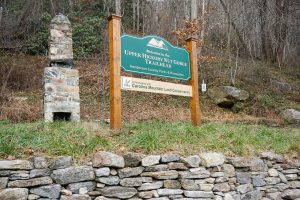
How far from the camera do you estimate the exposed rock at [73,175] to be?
12.7 feet

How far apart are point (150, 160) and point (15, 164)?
1.66 m

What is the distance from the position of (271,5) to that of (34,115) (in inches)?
418

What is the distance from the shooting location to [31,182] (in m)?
3.76

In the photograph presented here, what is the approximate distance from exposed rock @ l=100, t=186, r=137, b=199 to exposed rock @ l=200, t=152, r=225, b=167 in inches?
45.9

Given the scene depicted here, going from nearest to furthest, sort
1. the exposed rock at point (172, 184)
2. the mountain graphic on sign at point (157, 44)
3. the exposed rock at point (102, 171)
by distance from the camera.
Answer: the exposed rock at point (102, 171), the exposed rock at point (172, 184), the mountain graphic on sign at point (157, 44)

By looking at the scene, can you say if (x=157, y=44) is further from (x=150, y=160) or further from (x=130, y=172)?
(x=130, y=172)

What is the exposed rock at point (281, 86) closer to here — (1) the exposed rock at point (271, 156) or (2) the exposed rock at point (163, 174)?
(1) the exposed rock at point (271, 156)

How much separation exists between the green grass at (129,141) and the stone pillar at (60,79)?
210 centimetres

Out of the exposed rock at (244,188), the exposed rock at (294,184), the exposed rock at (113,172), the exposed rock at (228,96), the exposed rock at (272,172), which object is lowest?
the exposed rock at (294,184)

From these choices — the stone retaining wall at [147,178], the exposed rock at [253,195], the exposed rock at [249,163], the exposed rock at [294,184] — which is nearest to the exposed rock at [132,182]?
the stone retaining wall at [147,178]

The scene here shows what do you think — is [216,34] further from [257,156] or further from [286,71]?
[257,156]

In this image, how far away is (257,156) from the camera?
5441mm

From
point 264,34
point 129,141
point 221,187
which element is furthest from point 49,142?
point 264,34

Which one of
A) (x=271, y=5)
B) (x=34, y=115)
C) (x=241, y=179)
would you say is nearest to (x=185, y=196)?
(x=241, y=179)
